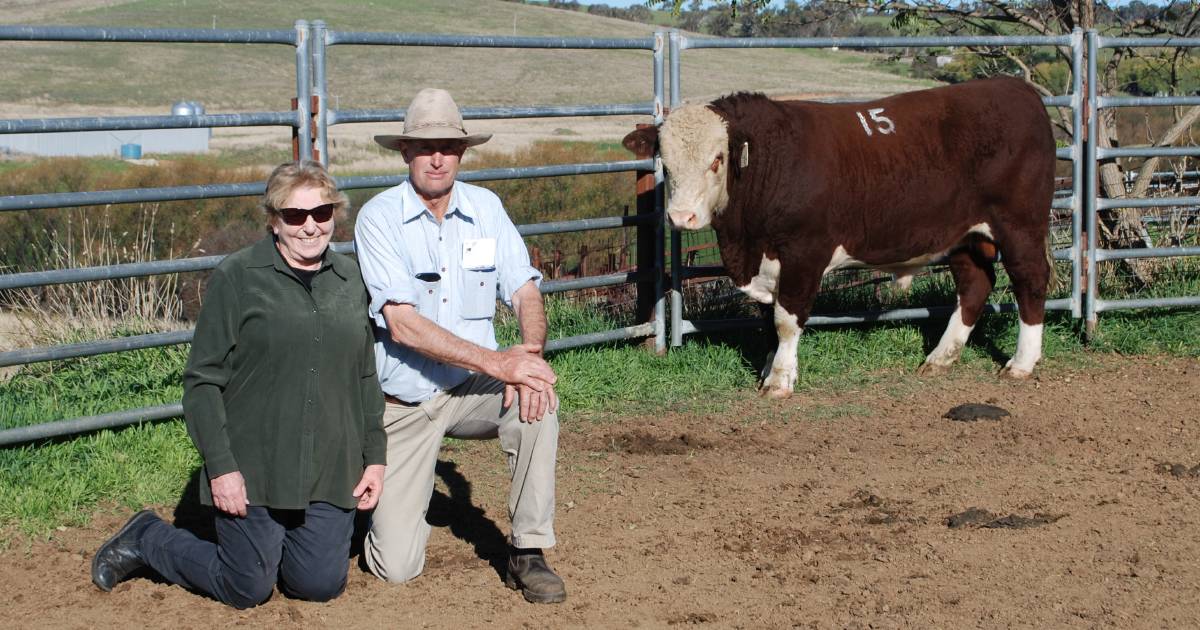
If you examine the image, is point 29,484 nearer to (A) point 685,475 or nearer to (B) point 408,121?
(B) point 408,121

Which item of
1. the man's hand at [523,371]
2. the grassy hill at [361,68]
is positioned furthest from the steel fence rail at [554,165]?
the grassy hill at [361,68]

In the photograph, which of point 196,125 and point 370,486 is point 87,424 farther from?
point 370,486

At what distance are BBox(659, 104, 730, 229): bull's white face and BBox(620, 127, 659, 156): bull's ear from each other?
343mm

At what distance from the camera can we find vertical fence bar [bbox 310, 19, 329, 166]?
18.9 feet

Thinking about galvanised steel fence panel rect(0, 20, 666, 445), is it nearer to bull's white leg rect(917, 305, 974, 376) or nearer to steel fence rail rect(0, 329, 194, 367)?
steel fence rail rect(0, 329, 194, 367)

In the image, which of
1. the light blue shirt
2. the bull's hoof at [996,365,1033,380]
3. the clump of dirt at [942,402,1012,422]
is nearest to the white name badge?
the light blue shirt

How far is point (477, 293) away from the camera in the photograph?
14.6 ft

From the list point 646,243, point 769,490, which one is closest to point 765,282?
point 646,243

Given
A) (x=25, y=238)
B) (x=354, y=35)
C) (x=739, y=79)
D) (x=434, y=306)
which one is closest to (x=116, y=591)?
(x=434, y=306)

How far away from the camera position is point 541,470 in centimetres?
422

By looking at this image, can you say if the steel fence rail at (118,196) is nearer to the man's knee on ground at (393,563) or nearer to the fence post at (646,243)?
the man's knee on ground at (393,563)

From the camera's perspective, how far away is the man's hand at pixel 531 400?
13.4 feet

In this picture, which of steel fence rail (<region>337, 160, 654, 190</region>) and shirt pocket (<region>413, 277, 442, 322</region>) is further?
steel fence rail (<region>337, 160, 654, 190</region>)

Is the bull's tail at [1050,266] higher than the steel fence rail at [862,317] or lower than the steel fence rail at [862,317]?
higher
